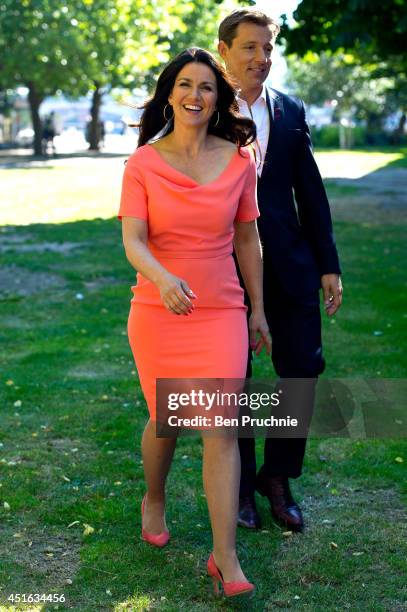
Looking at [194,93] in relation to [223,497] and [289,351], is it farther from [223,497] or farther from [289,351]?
[223,497]

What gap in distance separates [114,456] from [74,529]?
3.45ft

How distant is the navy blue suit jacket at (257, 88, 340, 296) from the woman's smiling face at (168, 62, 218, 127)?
575mm

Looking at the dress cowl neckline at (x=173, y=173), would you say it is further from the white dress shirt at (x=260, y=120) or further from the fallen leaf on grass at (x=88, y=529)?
the fallen leaf on grass at (x=88, y=529)

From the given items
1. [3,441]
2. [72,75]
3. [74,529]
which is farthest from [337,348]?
[72,75]

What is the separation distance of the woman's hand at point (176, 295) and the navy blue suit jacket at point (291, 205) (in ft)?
3.18

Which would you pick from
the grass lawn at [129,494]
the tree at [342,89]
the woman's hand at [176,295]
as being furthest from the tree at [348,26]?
the tree at [342,89]

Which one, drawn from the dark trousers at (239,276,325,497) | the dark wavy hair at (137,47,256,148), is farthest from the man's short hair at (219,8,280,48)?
the dark trousers at (239,276,325,497)

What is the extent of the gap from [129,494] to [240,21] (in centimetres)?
230

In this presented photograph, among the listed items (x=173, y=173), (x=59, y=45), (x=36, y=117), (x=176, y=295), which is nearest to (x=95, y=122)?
(x=36, y=117)

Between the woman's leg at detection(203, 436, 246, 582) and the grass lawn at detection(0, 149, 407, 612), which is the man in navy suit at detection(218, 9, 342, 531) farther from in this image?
the woman's leg at detection(203, 436, 246, 582)

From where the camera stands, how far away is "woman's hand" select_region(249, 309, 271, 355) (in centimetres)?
440

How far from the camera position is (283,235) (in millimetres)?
4605

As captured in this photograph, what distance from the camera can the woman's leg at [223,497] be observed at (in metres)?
3.97

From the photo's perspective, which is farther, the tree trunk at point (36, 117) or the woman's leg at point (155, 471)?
the tree trunk at point (36, 117)
